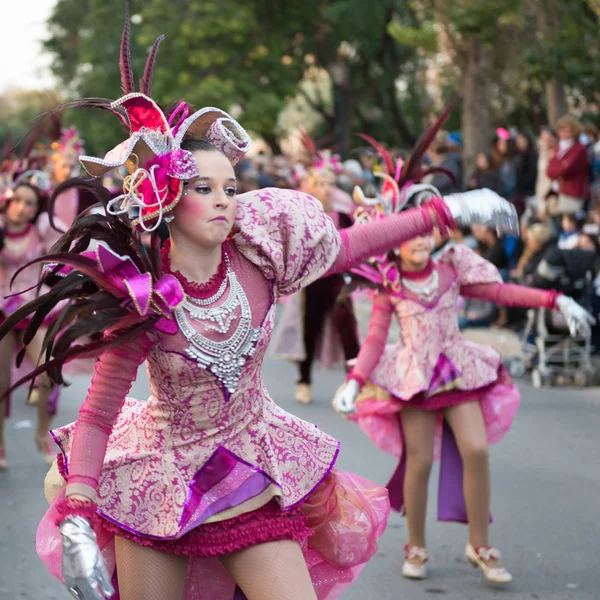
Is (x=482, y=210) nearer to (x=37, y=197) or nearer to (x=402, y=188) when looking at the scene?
(x=402, y=188)

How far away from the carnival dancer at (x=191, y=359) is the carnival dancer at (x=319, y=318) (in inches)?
264

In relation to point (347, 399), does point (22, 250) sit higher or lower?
higher

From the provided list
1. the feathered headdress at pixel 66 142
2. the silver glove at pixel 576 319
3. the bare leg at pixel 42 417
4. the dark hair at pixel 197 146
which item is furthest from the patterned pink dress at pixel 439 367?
the feathered headdress at pixel 66 142

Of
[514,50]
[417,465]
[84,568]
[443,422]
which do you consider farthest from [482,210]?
[514,50]

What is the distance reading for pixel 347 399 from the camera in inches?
200

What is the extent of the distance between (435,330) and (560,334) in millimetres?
5578

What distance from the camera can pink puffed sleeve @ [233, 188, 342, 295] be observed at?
3521 millimetres

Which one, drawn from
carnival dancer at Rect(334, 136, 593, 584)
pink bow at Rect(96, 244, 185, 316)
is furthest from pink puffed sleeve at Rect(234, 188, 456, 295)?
carnival dancer at Rect(334, 136, 593, 584)

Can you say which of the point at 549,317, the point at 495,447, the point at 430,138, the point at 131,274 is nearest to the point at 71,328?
the point at 131,274

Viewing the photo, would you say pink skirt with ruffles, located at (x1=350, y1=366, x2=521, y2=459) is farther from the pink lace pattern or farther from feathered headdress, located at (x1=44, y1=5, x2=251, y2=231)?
feathered headdress, located at (x1=44, y1=5, x2=251, y2=231)

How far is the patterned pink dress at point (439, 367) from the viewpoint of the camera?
5.57 metres

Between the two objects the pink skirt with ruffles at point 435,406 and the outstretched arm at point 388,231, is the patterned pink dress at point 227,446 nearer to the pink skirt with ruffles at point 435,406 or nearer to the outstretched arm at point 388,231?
the outstretched arm at point 388,231

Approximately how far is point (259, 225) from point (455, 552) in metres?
3.09

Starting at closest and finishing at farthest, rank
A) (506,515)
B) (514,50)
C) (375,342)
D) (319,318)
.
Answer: (375,342) < (506,515) < (319,318) < (514,50)
